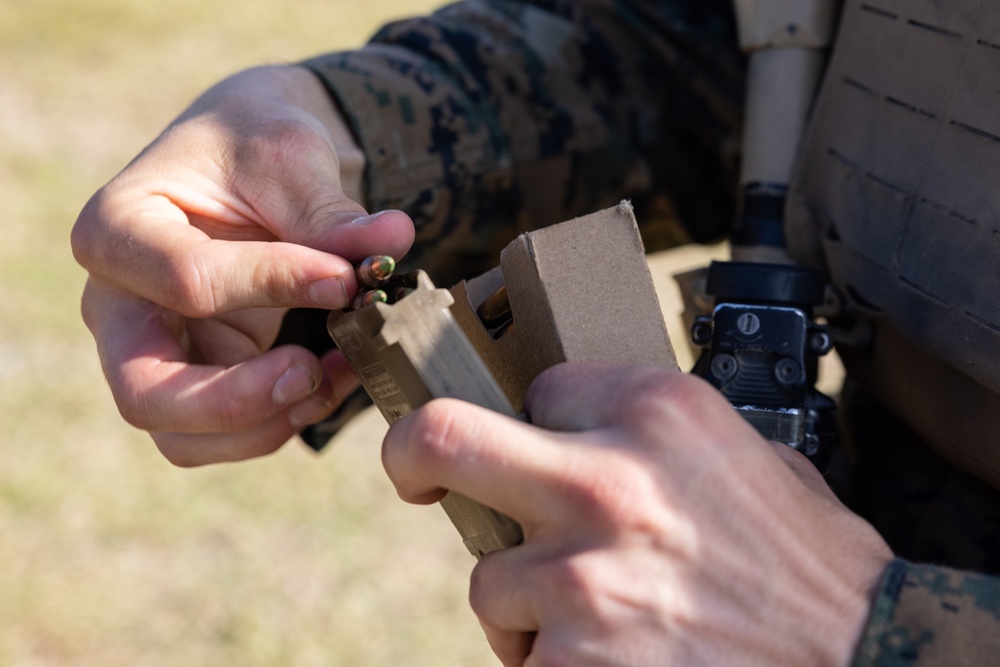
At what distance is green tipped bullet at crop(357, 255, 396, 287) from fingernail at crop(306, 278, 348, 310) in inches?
1.1

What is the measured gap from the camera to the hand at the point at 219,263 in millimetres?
1113

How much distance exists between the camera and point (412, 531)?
3396mm

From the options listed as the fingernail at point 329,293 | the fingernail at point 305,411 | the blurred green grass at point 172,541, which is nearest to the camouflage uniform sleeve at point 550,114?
the fingernail at point 305,411

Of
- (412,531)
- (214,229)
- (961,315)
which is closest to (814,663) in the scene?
(961,315)

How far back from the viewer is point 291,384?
3.92 feet

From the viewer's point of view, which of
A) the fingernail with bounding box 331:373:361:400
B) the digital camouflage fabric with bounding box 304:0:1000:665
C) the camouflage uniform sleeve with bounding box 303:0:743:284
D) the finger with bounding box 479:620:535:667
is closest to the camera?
the finger with bounding box 479:620:535:667

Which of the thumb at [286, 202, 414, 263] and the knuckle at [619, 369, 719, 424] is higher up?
the thumb at [286, 202, 414, 263]

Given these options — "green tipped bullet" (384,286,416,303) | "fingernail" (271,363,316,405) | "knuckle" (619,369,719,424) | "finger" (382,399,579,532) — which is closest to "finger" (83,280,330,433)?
"fingernail" (271,363,316,405)

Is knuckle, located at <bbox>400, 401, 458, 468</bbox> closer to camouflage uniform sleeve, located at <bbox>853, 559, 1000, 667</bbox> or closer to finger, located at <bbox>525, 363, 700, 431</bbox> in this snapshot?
finger, located at <bbox>525, 363, 700, 431</bbox>

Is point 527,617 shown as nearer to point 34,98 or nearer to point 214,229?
point 214,229

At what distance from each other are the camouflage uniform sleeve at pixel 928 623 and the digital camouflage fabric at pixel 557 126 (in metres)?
0.59

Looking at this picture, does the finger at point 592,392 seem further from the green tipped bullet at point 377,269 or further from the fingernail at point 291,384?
the fingernail at point 291,384

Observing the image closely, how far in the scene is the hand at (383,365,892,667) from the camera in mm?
836

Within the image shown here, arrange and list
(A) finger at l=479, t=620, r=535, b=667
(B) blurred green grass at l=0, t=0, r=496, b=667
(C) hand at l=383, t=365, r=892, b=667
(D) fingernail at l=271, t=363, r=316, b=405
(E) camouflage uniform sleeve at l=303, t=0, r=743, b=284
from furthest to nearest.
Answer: (B) blurred green grass at l=0, t=0, r=496, b=667, (E) camouflage uniform sleeve at l=303, t=0, r=743, b=284, (D) fingernail at l=271, t=363, r=316, b=405, (A) finger at l=479, t=620, r=535, b=667, (C) hand at l=383, t=365, r=892, b=667
